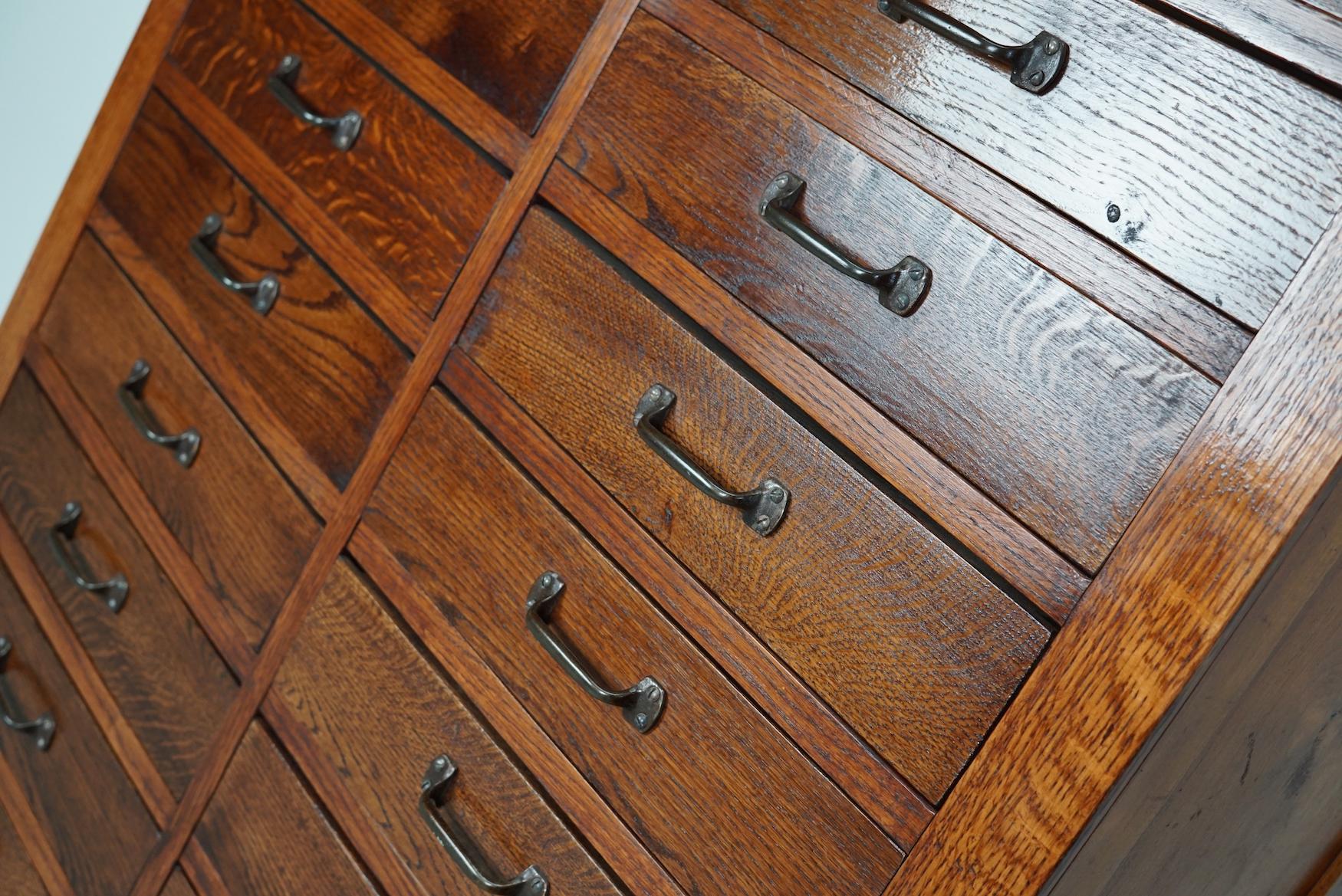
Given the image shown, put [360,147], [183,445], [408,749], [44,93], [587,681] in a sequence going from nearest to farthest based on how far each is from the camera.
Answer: [587,681] → [408,749] → [360,147] → [183,445] → [44,93]

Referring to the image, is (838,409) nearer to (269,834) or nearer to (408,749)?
(408,749)

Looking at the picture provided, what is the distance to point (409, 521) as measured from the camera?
1028 mm

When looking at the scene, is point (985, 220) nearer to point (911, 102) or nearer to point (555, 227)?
point (911, 102)

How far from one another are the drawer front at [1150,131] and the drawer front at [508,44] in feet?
0.96

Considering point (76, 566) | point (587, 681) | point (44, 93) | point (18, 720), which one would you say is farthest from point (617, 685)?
point (44, 93)

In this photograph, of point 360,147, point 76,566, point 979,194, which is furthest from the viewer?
point 76,566

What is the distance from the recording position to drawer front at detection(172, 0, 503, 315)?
1.04 m

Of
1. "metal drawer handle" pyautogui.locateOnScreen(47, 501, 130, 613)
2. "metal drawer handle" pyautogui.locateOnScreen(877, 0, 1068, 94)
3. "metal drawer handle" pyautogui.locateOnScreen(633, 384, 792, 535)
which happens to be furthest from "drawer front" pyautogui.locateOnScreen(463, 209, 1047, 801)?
"metal drawer handle" pyautogui.locateOnScreen(47, 501, 130, 613)

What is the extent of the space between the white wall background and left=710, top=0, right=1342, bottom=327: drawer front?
1207 mm

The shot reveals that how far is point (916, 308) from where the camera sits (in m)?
0.76

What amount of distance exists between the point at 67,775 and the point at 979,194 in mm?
1150

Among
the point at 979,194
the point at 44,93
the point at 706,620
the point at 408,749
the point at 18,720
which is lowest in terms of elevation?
the point at 18,720

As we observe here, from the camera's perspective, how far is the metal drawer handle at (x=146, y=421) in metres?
1.22

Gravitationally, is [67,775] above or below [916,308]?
below
